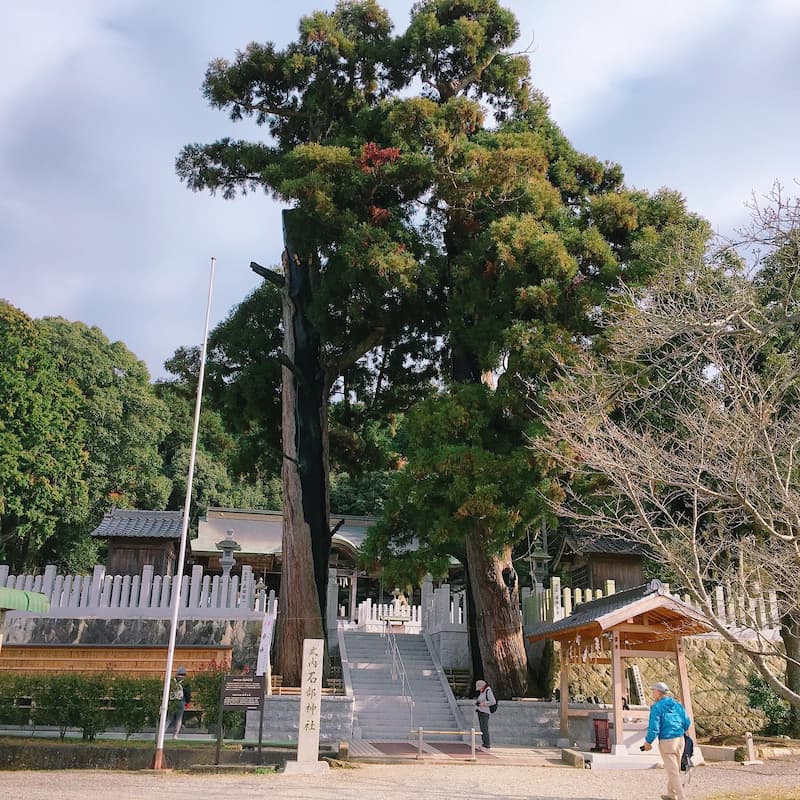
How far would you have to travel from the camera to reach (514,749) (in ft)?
45.1

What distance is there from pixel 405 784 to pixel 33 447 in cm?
2238

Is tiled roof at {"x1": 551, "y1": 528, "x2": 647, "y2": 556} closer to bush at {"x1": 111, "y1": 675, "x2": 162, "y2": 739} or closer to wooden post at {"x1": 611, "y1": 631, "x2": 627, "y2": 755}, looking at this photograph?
wooden post at {"x1": 611, "y1": 631, "x2": 627, "y2": 755}

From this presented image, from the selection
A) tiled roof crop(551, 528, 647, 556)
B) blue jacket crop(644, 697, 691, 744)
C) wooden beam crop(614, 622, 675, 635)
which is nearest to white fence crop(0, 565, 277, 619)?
wooden beam crop(614, 622, 675, 635)

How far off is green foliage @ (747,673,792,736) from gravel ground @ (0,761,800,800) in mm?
3597

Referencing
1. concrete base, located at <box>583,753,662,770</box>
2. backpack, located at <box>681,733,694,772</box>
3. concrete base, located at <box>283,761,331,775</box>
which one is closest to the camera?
backpack, located at <box>681,733,694,772</box>

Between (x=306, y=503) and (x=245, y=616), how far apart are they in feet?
8.89

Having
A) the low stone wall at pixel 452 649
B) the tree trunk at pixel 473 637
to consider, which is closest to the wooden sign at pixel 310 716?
the tree trunk at pixel 473 637

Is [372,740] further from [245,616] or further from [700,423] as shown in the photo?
[700,423]

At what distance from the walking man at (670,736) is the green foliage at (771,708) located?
7666 mm

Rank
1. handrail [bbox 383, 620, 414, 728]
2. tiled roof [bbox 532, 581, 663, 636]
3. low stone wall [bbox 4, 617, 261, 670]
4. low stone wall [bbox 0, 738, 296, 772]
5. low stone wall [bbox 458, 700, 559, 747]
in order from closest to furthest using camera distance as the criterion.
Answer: low stone wall [bbox 0, 738, 296, 772], tiled roof [bbox 532, 581, 663, 636], low stone wall [bbox 458, 700, 559, 747], handrail [bbox 383, 620, 414, 728], low stone wall [bbox 4, 617, 261, 670]

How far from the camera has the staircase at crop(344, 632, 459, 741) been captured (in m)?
15.1

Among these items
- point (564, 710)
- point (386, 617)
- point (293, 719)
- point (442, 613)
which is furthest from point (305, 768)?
point (386, 617)

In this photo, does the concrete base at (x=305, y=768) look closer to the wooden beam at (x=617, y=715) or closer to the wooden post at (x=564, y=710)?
the wooden beam at (x=617, y=715)

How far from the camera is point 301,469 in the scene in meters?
17.6
